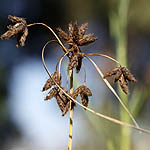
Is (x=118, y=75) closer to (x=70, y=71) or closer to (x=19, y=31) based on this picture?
(x=70, y=71)

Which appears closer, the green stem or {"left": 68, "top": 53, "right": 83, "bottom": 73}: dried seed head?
{"left": 68, "top": 53, "right": 83, "bottom": 73}: dried seed head

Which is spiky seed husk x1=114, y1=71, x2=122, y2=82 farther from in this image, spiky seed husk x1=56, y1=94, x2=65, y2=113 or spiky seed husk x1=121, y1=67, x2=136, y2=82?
spiky seed husk x1=56, y1=94, x2=65, y2=113

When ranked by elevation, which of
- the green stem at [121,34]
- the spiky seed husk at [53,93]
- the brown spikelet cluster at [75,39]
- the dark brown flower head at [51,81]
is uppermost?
the green stem at [121,34]

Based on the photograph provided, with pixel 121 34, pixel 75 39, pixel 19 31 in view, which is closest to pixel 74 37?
pixel 75 39

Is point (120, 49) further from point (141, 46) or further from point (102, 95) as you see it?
point (141, 46)

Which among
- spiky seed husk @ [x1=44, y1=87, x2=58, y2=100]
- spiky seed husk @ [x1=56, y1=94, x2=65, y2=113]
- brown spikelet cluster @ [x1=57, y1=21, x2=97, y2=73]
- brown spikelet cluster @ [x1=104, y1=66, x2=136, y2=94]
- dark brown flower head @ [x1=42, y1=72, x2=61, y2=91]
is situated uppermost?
brown spikelet cluster @ [x1=57, y1=21, x2=97, y2=73]

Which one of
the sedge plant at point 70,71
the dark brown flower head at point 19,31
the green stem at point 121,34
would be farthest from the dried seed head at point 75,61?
the green stem at point 121,34

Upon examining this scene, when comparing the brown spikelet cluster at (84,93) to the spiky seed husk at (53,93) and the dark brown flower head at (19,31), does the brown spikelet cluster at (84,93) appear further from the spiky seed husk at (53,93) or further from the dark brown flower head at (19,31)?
the dark brown flower head at (19,31)

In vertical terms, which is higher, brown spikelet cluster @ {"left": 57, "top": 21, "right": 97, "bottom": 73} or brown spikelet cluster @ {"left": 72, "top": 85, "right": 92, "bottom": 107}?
brown spikelet cluster @ {"left": 57, "top": 21, "right": 97, "bottom": 73}

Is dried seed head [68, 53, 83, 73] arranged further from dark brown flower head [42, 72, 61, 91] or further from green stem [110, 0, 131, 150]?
green stem [110, 0, 131, 150]

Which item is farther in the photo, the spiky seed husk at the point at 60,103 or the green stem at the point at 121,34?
the green stem at the point at 121,34

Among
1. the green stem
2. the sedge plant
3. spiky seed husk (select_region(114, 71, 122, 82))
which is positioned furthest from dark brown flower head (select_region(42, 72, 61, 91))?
the green stem

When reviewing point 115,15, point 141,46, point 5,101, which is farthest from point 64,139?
point 115,15
